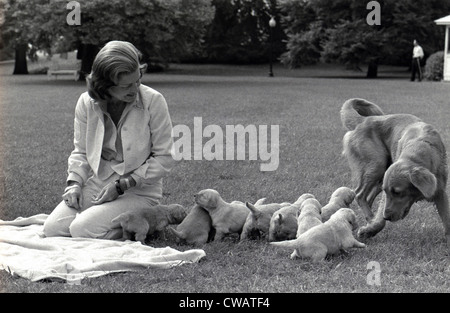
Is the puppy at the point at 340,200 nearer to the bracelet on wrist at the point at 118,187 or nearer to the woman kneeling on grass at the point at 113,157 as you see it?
the woman kneeling on grass at the point at 113,157

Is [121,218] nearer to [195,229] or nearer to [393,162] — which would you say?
[195,229]

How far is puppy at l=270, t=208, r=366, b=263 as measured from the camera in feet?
16.0

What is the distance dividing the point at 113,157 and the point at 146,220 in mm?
716

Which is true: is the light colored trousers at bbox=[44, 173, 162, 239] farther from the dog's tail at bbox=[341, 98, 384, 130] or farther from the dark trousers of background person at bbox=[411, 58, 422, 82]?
the dark trousers of background person at bbox=[411, 58, 422, 82]

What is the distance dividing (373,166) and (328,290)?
1.89m

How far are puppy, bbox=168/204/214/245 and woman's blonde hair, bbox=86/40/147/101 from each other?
1193 mm

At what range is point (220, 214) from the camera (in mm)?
5594

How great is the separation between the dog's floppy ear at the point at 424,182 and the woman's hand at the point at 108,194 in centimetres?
235

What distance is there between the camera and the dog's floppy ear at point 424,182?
4957mm

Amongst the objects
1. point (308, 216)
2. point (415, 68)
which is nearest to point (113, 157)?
point (308, 216)

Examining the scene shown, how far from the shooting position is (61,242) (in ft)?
18.2

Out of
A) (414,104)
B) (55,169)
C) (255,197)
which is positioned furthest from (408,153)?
(414,104)

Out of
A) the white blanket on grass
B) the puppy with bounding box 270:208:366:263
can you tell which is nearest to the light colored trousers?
the white blanket on grass
